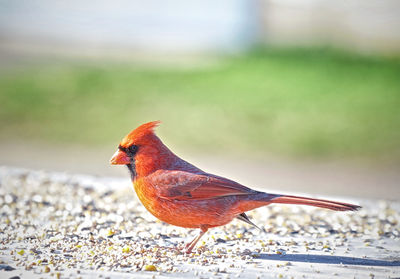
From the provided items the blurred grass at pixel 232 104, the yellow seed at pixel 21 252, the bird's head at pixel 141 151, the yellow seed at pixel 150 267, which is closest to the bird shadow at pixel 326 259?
the yellow seed at pixel 150 267

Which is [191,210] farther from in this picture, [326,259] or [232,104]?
[232,104]

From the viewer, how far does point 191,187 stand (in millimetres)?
2943

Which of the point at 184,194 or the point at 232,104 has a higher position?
→ the point at 232,104

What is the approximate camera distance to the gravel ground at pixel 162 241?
2.70m

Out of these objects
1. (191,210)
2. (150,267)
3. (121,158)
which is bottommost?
(150,267)

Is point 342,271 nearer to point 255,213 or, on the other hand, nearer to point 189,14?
point 255,213

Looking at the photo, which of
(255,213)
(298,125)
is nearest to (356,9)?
(298,125)

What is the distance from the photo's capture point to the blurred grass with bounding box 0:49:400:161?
8039 millimetres

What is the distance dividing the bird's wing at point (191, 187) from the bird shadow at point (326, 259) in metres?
0.36

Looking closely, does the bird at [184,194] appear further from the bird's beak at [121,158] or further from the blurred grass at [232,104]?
the blurred grass at [232,104]

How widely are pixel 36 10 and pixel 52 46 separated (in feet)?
3.46

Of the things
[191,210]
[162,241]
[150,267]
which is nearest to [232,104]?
[162,241]

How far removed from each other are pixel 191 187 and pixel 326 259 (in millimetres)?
788

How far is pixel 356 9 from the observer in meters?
12.6
